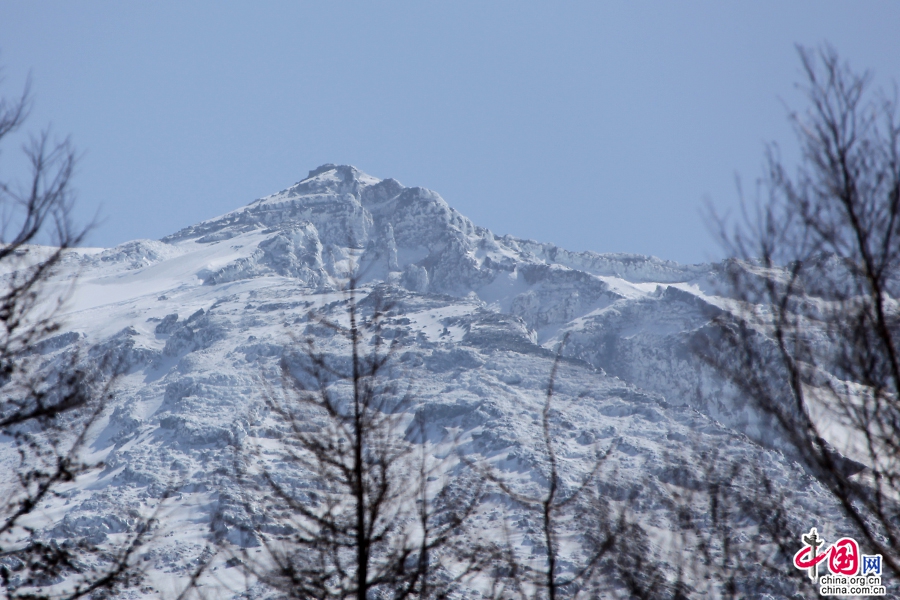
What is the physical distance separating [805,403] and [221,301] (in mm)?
171876

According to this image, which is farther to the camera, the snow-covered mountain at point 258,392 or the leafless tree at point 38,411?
the snow-covered mountain at point 258,392

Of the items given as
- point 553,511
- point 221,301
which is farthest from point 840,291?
point 221,301
